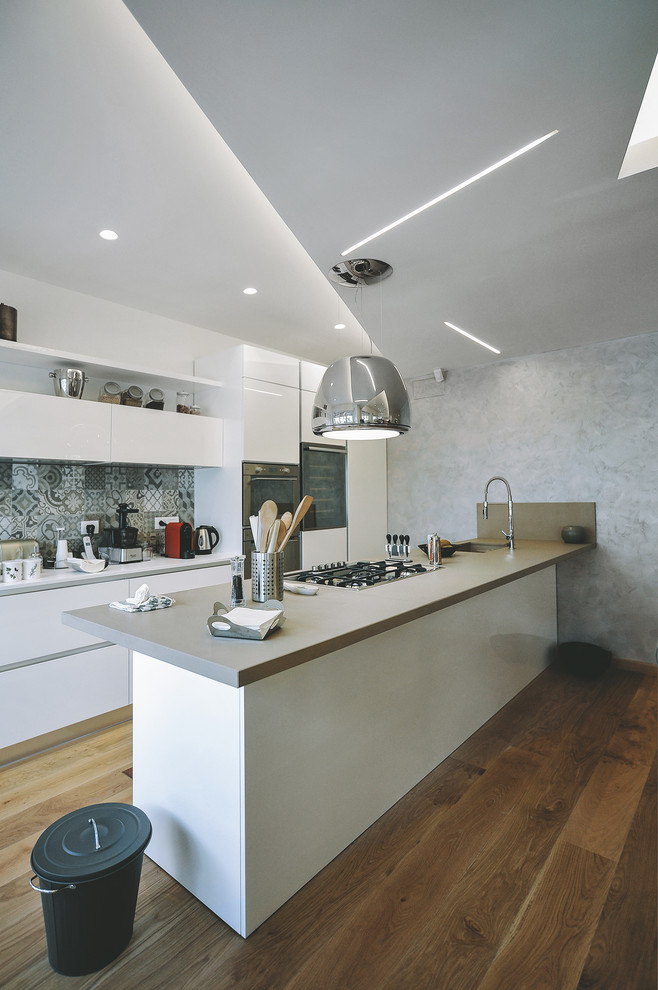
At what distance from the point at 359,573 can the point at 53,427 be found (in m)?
1.90

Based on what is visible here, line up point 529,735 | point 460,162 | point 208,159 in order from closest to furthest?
point 460,162 < point 208,159 < point 529,735

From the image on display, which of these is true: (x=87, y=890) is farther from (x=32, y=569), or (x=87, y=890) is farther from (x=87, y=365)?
(x=87, y=365)

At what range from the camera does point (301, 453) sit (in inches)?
160

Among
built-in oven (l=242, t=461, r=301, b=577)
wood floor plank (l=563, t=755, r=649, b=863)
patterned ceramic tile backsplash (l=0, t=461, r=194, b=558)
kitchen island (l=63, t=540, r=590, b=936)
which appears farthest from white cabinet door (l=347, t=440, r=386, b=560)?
wood floor plank (l=563, t=755, r=649, b=863)

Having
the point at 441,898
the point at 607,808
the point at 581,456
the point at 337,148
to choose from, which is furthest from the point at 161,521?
the point at 581,456

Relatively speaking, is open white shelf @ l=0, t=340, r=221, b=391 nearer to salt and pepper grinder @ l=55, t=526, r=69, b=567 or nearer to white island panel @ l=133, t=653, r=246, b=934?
salt and pepper grinder @ l=55, t=526, r=69, b=567

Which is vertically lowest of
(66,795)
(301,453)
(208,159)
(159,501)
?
(66,795)

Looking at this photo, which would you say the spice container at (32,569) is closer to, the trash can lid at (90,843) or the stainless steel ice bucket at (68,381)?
the stainless steel ice bucket at (68,381)

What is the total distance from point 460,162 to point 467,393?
2847 mm

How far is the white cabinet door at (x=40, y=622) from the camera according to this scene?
2416mm

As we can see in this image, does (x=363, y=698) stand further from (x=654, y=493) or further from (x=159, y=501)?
(x=654, y=493)

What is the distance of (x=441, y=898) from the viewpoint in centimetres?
152

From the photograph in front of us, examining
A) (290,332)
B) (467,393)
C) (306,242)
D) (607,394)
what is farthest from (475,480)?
(306,242)

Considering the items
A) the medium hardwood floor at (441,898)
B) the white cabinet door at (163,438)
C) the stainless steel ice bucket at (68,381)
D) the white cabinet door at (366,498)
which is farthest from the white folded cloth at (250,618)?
the white cabinet door at (366,498)
